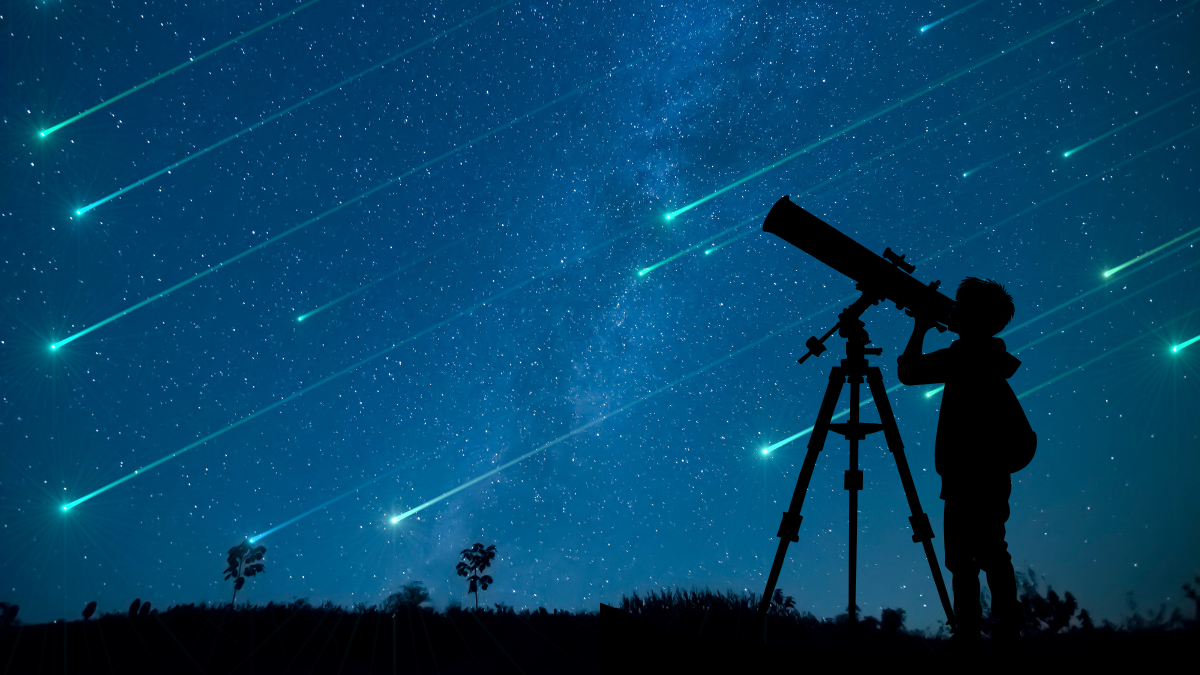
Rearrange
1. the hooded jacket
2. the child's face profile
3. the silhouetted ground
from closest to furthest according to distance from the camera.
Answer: the hooded jacket < the child's face profile < the silhouetted ground

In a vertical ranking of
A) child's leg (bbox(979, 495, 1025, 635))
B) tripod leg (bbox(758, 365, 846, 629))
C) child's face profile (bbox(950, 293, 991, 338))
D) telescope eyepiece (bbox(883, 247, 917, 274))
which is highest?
telescope eyepiece (bbox(883, 247, 917, 274))

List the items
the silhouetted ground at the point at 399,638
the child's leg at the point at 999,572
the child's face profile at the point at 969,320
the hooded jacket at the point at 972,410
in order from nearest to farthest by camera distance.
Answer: the child's leg at the point at 999,572
the hooded jacket at the point at 972,410
the child's face profile at the point at 969,320
the silhouetted ground at the point at 399,638

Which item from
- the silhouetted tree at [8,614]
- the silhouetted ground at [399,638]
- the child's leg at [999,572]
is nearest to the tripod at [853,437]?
the silhouetted ground at [399,638]

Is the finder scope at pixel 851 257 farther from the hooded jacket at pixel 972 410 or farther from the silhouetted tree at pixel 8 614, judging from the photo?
the silhouetted tree at pixel 8 614

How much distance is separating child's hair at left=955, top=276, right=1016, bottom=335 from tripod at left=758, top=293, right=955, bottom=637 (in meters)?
0.69

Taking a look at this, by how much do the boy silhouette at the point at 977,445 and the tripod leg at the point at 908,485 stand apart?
63cm

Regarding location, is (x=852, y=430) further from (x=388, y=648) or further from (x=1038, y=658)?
(x=388, y=648)

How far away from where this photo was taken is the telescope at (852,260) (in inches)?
144

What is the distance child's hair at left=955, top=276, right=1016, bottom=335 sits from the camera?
9.82 ft

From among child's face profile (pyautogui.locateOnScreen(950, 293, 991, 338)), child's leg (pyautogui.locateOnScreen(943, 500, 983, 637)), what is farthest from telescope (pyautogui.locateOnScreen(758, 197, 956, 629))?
child's leg (pyautogui.locateOnScreen(943, 500, 983, 637))

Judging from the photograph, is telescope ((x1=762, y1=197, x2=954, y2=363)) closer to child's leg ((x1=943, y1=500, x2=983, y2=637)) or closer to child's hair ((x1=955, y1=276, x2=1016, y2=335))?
child's hair ((x1=955, y1=276, x2=1016, y2=335))

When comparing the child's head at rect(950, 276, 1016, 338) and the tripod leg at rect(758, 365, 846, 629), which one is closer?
the child's head at rect(950, 276, 1016, 338)

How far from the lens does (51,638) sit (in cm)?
373

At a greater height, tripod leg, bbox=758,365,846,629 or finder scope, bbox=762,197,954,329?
finder scope, bbox=762,197,954,329
